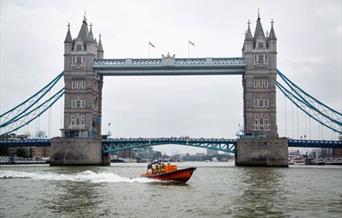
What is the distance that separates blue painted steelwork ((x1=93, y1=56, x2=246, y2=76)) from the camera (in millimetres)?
82312

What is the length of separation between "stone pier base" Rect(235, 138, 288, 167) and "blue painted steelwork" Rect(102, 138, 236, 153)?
3531 millimetres

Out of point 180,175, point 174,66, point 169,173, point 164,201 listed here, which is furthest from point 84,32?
point 164,201

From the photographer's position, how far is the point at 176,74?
278 ft

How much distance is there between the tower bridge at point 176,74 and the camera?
77.8 meters

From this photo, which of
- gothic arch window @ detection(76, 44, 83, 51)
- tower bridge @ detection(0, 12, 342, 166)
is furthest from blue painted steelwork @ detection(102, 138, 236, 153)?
gothic arch window @ detection(76, 44, 83, 51)

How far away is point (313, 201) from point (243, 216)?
7.10m

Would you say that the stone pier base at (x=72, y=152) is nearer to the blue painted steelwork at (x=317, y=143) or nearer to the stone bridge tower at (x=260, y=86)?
the stone bridge tower at (x=260, y=86)

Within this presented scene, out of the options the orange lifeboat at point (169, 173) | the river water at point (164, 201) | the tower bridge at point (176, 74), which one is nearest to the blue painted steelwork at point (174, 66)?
the tower bridge at point (176, 74)

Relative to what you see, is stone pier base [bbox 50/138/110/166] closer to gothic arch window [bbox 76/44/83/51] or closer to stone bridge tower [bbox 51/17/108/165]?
stone bridge tower [bbox 51/17/108/165]

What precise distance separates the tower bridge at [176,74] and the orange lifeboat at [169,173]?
37391 mm

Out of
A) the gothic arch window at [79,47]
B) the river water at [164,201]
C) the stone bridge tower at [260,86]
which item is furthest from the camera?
the gothic arch window at [79,47]

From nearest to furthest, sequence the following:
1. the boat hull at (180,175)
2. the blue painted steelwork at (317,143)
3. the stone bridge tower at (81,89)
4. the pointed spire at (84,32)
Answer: the boat hull at (180,175), the blue painted steelwork at (317,143), the stone bridge tower at (81,89), the pointed spire at (84,32)

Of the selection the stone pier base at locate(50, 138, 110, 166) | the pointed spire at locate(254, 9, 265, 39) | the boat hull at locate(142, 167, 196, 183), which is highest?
the pointed spire at locate(254, 9, 265, 39)

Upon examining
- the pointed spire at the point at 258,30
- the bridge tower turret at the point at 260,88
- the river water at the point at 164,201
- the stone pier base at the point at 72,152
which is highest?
the pointed spire at the point at 258,30
